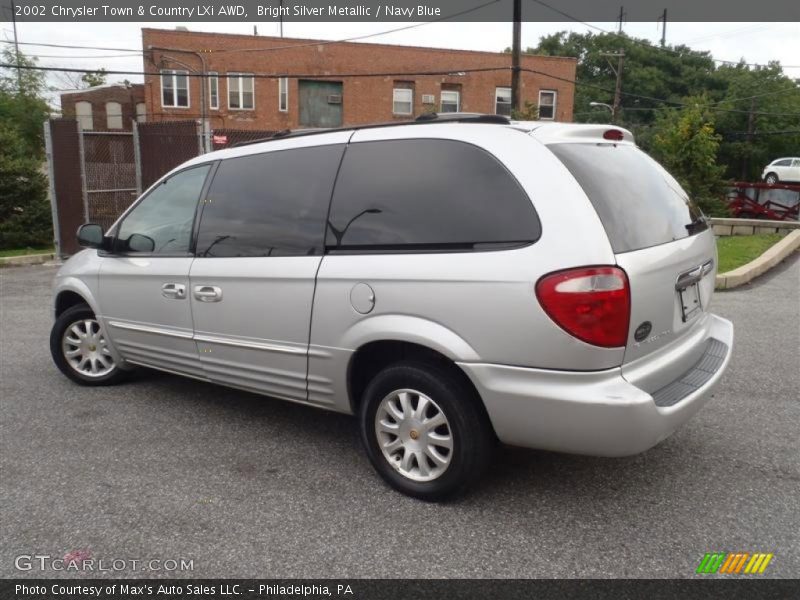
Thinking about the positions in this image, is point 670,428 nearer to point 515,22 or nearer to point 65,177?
point 65,177

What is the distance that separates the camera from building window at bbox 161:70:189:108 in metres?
32.3

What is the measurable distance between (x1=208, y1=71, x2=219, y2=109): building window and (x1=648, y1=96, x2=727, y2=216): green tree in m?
23.0

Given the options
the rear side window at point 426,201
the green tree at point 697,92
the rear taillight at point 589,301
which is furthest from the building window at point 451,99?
the rear taillight at point 589,301

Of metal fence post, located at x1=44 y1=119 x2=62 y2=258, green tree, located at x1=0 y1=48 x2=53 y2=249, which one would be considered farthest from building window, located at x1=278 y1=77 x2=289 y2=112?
metal fence post, located at x1=44 y1=119 x2=62 y2=258

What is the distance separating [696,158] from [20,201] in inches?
635

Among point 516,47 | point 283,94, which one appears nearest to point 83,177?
point 516,47

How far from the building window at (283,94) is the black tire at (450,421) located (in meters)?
32.7

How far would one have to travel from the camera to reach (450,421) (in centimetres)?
305

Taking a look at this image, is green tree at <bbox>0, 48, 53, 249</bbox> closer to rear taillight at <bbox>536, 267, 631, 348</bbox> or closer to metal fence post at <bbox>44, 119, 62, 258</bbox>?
metal fence post at <bbox>44, 119, 62, 258</bbox>

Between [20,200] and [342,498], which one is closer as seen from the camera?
[342,498]

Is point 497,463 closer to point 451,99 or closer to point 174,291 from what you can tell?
point 174,291

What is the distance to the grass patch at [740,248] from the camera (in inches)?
421

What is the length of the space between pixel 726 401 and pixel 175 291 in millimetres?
3766

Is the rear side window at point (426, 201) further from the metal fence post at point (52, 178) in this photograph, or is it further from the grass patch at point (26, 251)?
the grass patch at point (26, 251)
